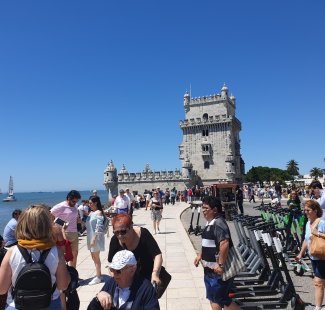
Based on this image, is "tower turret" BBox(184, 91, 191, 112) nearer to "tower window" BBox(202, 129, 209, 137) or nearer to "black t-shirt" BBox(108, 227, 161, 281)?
"tower window" BBox(202, 129, 209, 137)

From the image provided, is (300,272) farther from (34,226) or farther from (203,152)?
(203,152)

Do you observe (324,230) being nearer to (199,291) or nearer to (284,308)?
(284,308)

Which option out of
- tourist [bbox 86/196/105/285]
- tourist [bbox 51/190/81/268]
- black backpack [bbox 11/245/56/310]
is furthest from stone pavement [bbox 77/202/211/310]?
black backpack [bbox 11/245/56/310]

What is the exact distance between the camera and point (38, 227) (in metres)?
2.95

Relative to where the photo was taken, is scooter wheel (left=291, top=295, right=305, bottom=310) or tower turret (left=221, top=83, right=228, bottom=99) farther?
tower turret (left=221, top=83, right=228, bottom=99)

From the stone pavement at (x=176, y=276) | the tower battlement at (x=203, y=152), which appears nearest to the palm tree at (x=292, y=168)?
the tower battlement at (x=203, y=152)

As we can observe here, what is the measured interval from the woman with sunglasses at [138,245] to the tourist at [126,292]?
2.46 ft

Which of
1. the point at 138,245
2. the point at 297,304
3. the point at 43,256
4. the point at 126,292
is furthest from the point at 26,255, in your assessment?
the point at 297,304

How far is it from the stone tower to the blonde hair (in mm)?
45756

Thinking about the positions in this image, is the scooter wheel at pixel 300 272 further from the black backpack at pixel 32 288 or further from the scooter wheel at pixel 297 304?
the black backpack at pixel 32 288

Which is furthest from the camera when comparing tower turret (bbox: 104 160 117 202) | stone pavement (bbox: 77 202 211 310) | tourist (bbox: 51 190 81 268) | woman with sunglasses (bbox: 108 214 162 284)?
tower turret (bbox: 104 160 117 202)

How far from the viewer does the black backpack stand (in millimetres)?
2791

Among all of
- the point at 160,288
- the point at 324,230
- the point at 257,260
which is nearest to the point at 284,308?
the point at 324,230

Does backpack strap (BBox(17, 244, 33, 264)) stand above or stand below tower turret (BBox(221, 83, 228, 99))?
below
